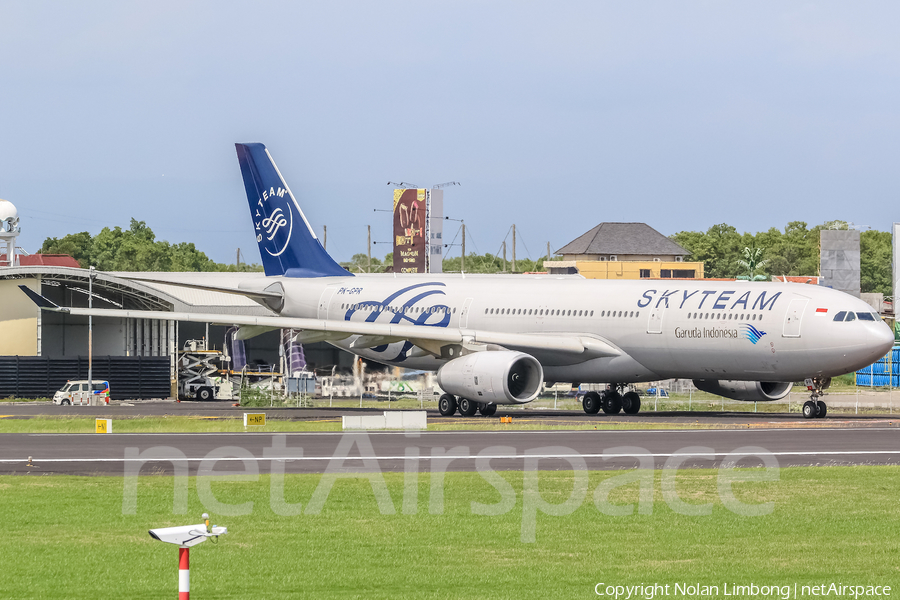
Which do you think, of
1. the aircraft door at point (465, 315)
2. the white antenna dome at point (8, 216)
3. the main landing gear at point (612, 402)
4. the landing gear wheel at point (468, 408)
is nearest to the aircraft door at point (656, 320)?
the main landing gear at point (612, 402)

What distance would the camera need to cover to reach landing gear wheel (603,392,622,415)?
136 feet

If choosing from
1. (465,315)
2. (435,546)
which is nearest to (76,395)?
(465,315)

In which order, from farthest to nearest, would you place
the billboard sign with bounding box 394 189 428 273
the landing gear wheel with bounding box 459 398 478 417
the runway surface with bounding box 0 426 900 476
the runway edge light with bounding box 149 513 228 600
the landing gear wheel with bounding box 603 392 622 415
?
the billboard sign with bounding box 394 189 428 273 → the landing gear wheel with bounding box 603 392 622 415 → the landing gear wheel with bounding box 459 398 478 417 → the runway surface with bounding box 0 426 900 476 → the runway edge light with bounding box 149 513 228 600

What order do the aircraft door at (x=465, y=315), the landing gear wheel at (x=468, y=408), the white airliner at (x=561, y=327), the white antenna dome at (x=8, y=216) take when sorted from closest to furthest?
the white airliner at (x=561, y=327)
the landing gear wheel at (x=468, y=408)
the aircraft door at (x=465, y=315)
the white antenna dome at (x=8, y=216)

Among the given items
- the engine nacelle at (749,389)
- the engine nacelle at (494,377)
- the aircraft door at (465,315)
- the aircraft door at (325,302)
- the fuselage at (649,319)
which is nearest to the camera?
the fuselage at (649,319)

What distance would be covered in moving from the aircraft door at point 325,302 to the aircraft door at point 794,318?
18.7m

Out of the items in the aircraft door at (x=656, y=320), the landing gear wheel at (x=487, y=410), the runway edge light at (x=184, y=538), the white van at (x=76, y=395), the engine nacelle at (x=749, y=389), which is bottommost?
the white van at (x=76, y=395)

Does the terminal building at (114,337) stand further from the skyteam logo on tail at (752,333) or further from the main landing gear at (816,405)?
the main landing gear at (816,405)

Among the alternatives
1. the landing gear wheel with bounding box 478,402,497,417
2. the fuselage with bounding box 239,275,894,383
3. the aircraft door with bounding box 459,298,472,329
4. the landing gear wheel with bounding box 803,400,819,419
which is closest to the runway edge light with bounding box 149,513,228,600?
the fuselage with bounding box 239,275,894,383

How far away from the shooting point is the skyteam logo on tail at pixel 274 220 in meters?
49.3

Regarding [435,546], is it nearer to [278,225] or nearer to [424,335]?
[424,335]

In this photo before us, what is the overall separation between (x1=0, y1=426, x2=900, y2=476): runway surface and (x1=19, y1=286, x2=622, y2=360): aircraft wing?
307 inches

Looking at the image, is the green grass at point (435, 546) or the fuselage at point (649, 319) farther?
the fuselage at point (649, 319)

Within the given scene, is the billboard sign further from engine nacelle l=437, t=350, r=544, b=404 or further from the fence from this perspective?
engine nacelle l=437, t=350, r=544, b=404
